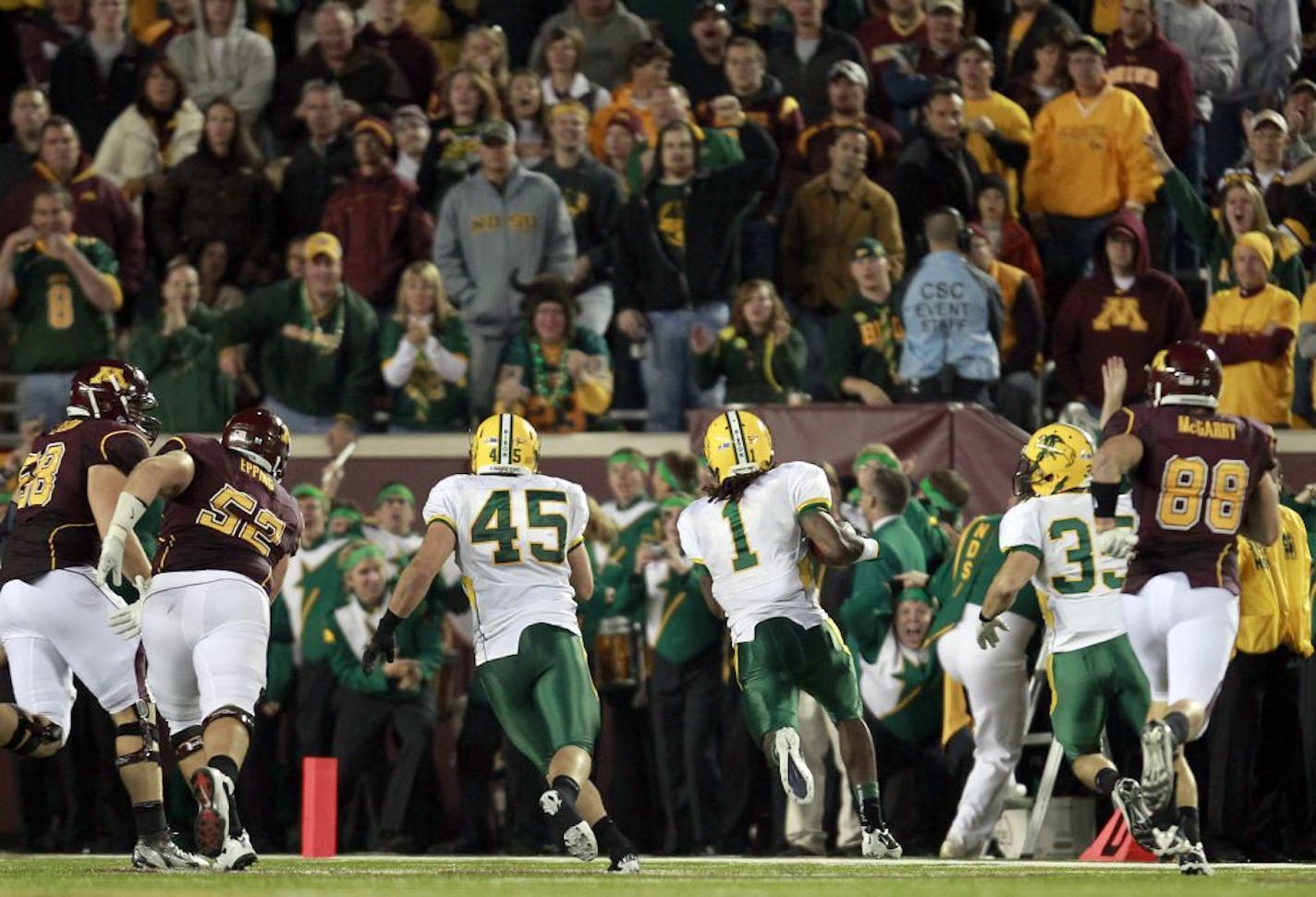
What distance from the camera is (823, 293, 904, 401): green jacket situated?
14.3m

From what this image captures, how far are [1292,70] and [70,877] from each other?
10.6 meters

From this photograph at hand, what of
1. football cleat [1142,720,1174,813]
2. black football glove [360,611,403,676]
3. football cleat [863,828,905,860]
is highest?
black football glove [360,611,403,676]

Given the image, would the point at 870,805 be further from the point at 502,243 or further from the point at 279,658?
the point at 502,243

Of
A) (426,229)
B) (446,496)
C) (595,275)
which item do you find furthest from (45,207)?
(446,496)

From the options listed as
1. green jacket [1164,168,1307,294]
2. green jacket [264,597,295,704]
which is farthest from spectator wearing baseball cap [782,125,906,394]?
green jacket [264,597,295,704]

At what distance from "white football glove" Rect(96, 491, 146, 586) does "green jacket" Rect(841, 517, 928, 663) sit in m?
4.28

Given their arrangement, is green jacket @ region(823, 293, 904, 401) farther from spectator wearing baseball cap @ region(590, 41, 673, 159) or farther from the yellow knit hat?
spectator wearing baseball cap @ region(590, 41, 673, 159)

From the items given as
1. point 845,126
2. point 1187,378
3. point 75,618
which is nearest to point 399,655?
point 75,618

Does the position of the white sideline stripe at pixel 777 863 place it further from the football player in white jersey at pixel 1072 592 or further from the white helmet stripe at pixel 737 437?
the white helmet stripe at pixel 737 437

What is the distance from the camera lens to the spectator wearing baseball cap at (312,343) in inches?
591

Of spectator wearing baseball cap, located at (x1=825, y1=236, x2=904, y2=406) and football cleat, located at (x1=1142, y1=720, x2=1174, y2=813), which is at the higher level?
spectator wearing baseball cap, located at (x1=825, y1=236, x2=904, y2=406)

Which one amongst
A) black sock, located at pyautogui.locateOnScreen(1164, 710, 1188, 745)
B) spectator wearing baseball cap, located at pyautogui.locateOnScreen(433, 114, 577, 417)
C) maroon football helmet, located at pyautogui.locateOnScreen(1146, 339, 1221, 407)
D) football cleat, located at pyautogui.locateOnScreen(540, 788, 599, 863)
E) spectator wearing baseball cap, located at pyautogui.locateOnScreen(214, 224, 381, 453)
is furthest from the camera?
spectator wearing baseball cap, located at pyautogui.locateOnScreen(433, 114, 577, 417)

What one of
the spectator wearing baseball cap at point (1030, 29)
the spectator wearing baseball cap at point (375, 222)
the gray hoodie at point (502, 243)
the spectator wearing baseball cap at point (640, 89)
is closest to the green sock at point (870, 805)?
the gray hoodie at point (502, 243)

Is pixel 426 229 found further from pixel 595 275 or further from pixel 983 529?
pixel 983 529
